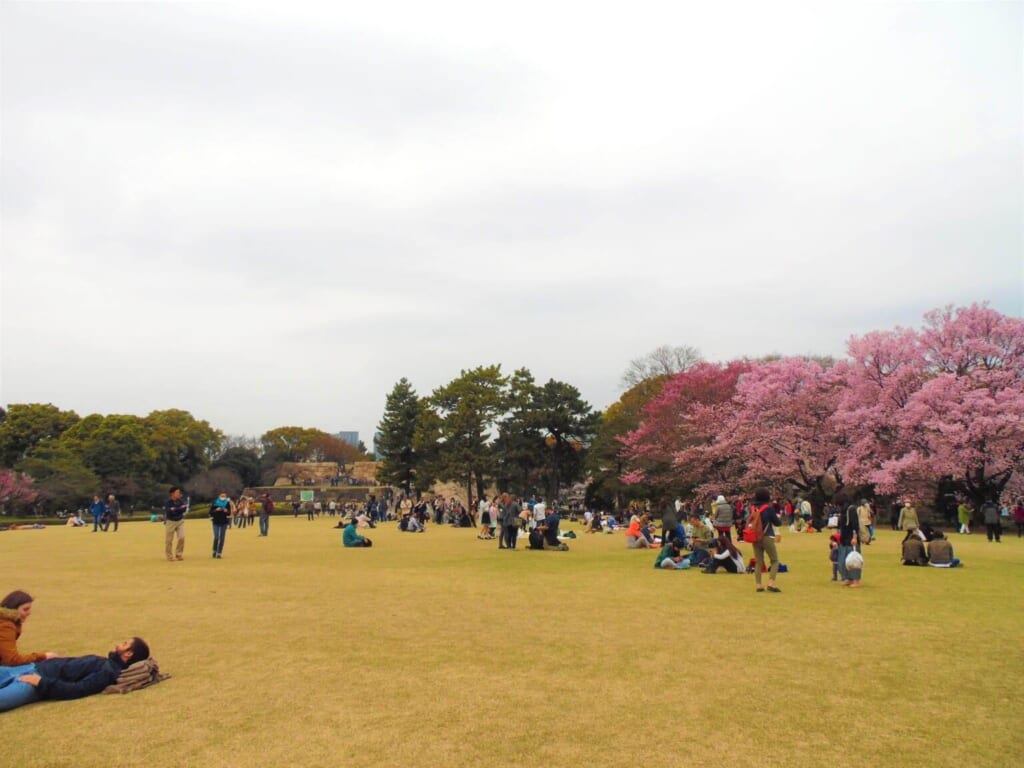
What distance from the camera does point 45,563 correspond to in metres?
16.3

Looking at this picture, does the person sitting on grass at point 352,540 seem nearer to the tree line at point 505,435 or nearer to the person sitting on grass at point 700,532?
the person sitting on grass at point 700,532

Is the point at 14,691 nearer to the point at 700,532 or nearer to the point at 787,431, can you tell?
the point at 700,532

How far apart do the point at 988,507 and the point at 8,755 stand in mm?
26868

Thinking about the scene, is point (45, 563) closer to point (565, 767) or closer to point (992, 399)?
point (565, 767)

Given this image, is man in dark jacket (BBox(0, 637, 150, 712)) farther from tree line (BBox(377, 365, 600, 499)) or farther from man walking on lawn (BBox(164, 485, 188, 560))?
tree line (BBox(377, 365, 600, 499))

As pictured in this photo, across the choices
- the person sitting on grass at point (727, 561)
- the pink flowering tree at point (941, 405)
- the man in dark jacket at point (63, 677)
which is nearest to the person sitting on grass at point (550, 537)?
the person sitting on grass at point (727, 561)

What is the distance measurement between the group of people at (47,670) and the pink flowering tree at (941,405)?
1257 inches

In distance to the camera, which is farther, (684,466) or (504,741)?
(684,466)

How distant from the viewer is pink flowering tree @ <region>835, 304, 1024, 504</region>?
30.4m

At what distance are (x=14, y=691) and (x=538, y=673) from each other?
4.03m

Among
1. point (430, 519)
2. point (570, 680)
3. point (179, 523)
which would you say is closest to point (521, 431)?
point (430, 519)

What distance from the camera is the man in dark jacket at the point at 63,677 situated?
5.55 metres

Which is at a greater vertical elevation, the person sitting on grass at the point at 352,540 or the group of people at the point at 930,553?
the group of people at the point at 930,553

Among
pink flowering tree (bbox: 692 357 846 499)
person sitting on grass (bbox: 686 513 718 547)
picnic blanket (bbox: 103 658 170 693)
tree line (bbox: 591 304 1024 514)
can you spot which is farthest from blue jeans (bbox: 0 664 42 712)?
pink flowering tree (bbox: 692 357 846 499)
